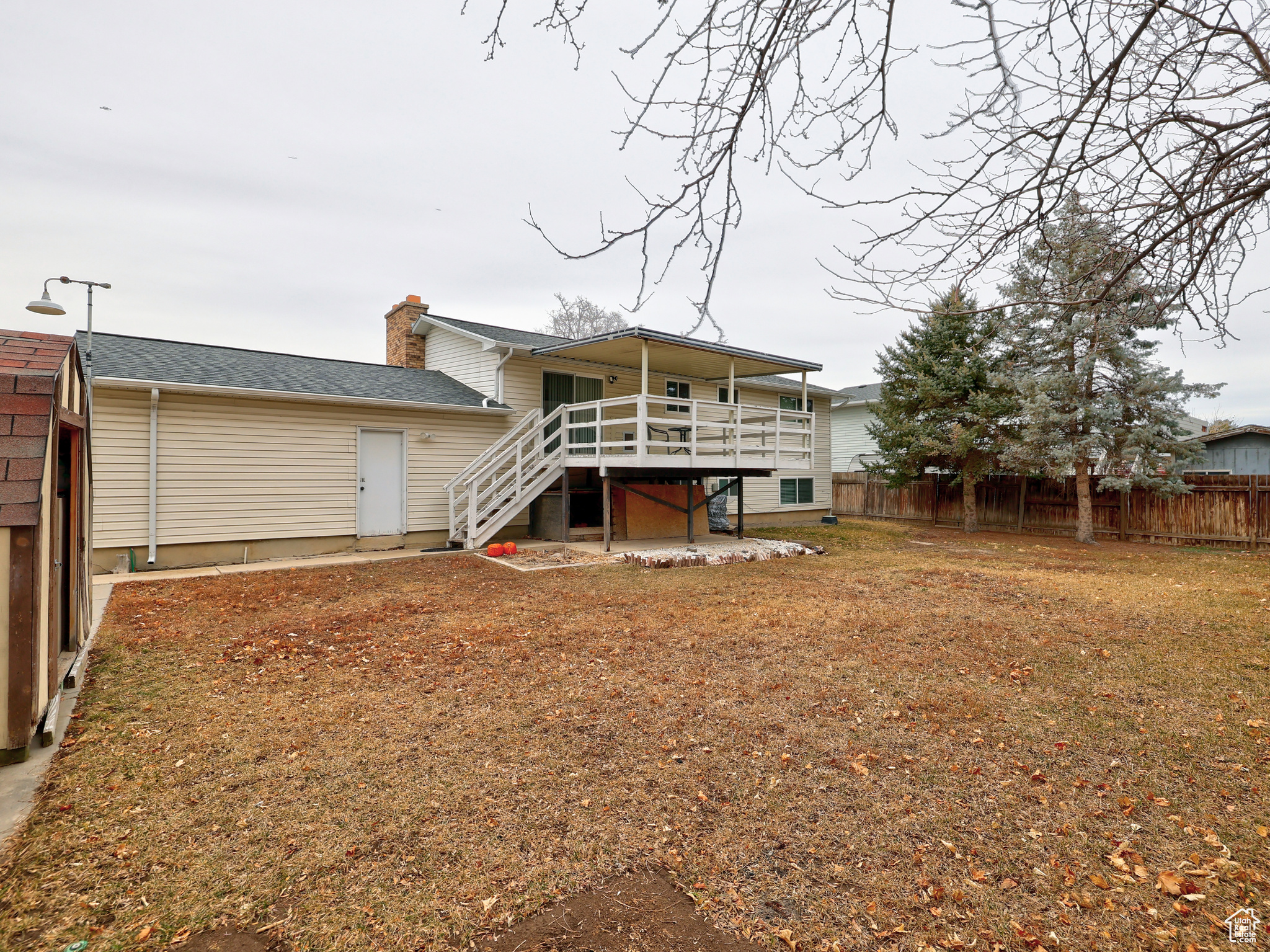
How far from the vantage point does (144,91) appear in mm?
7020

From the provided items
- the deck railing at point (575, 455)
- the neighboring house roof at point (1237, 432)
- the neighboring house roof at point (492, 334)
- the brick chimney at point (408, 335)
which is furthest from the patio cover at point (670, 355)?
the neighboring house roof at point (1237, 432)

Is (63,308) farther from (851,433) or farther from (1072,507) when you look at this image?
(851,433)

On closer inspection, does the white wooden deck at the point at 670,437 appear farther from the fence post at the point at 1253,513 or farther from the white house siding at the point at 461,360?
the fence post at the point at 1253,513

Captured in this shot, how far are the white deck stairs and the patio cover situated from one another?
142cm

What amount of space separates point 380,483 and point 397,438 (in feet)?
3.08

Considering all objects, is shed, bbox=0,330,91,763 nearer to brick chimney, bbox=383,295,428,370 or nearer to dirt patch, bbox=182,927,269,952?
dirt patch, bbox=182,927,269,952

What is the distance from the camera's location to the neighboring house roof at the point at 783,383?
56.7 feet

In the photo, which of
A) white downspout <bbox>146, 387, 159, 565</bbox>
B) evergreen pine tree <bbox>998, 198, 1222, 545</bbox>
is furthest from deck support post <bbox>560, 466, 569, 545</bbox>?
evergreen pine tree <bbox>998, 198, 1222, 545</bbox>

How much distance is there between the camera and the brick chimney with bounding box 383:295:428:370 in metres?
15.1

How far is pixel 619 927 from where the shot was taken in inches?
81.8

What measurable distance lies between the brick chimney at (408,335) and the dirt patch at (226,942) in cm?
1437

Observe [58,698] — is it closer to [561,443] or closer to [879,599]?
[879,599]

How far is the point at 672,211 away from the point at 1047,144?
7.24ft

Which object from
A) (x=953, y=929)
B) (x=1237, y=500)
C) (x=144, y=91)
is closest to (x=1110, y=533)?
(x=1237, y=500)
